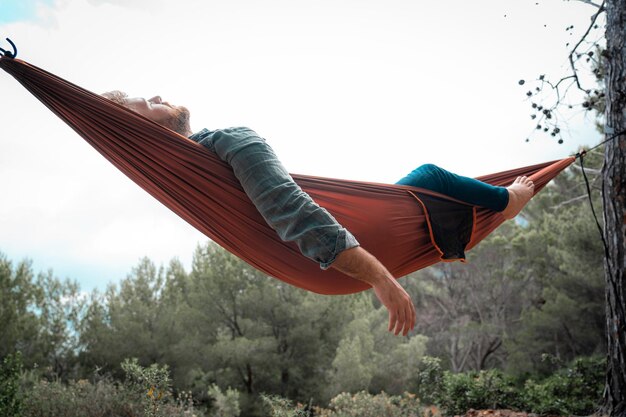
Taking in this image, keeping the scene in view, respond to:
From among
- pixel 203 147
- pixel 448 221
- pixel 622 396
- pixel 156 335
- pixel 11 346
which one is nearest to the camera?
pixel 203 147

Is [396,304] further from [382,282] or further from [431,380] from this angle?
[431,380]

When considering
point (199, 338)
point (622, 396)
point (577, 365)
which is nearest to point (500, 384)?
point (577, 365)

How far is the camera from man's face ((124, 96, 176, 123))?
1.63 m

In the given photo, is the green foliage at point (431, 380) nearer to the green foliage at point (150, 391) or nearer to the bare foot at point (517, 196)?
the green foliage at point (150, 391)

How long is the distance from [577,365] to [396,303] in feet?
17.3

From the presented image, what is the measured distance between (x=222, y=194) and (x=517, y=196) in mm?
986

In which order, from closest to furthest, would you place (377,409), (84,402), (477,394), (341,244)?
(341,244) < (377,409) < (84,402) < (477,394)

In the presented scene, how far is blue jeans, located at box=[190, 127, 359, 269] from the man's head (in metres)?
0.25

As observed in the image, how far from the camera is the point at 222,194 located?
1.38 m

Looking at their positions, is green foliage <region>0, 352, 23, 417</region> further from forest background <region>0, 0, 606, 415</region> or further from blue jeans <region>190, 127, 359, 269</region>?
forest background <region>0, 0, 606, 415</region>

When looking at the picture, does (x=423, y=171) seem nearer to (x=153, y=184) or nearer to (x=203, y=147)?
(x=203, y=147)

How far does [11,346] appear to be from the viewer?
850 centimetres

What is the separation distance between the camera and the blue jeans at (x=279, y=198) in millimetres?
1138

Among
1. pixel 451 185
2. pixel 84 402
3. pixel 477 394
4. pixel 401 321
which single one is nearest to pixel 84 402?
pixel 84 402
